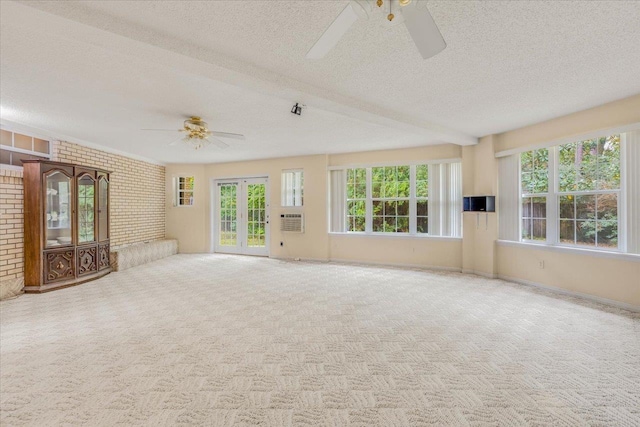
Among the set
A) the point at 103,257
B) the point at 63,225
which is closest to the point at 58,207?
the point at 63,225

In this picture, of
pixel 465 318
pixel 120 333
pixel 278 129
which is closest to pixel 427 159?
pixel 278 129

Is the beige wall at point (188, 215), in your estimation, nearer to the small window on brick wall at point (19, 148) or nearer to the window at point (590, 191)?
the small window on brick wall at point (19, 148)

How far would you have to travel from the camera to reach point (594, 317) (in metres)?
3.39

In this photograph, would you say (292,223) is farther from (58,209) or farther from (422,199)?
(58,209)

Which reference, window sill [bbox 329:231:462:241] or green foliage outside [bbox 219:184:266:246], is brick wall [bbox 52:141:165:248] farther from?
window sill [bbox 329:231:462:241]

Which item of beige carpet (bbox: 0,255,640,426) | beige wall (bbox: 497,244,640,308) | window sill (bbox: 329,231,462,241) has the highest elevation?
window sill (bbox: 329,231,462,241)

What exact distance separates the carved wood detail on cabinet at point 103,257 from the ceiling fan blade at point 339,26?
18.7ft

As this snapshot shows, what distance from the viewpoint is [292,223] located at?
7.30m

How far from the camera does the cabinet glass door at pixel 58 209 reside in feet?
15.2

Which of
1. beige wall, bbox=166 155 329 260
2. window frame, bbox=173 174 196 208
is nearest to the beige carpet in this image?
beige wall, bbox=166 155 329 260

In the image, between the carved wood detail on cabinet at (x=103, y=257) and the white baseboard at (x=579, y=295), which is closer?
the white baseboard at (x=579, y=295)

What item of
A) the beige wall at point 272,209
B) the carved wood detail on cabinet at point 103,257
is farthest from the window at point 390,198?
the carved wood detail on cabinet at point 103,257

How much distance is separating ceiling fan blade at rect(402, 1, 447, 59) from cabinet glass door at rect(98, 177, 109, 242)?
20.3 feet

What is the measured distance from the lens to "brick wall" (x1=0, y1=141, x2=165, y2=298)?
4332 millimetres
